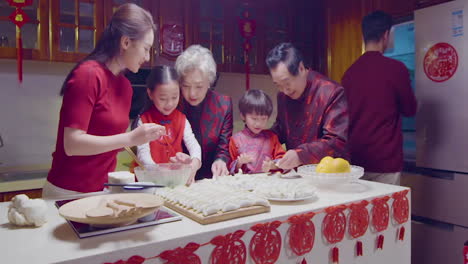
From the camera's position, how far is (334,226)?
3.69 ft

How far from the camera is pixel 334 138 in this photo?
5.55ft

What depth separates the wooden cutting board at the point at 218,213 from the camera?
938 mm

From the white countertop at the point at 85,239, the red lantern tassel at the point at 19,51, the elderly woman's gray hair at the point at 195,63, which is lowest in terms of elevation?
the white countertop at the point at 85,239

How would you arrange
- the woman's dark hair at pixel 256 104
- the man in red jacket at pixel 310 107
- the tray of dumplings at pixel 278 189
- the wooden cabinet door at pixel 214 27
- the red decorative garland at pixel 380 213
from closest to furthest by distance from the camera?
the tray of dumplings at pixel 278 189, the red decorative garland at pixel 380 213, the man in red jacket at pixel 310 107, the woman's dark hair at pixel 256 104, the wooden cabinet door at pixel 214 27

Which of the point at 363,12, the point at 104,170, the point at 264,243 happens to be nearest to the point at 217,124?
the point at 104,170

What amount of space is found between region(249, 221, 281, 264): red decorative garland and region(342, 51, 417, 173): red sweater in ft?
4.41

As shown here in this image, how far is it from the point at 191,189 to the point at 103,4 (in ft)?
6.39

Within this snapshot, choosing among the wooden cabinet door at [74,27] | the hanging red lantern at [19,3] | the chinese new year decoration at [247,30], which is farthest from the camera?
the chinese new year decoration at [247,30]

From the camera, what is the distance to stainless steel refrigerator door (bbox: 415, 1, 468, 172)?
2.18m

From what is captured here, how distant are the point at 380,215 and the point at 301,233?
1.16 ft

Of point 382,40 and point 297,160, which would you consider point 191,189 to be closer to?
point 297,160

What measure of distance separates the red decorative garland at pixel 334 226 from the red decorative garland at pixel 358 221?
0.15 ft

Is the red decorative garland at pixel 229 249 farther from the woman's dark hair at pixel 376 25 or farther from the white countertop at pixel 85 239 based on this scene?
the woman's dark hair at pixel 376 25

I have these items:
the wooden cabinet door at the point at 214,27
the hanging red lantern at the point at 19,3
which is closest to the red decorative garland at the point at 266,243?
the hanging red lantern at the point at 19,3
